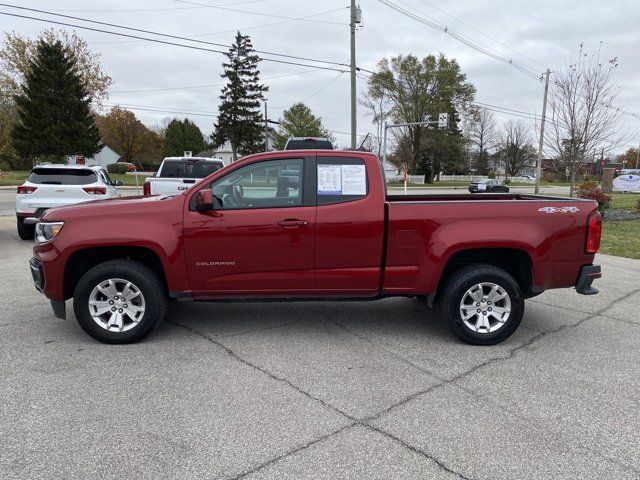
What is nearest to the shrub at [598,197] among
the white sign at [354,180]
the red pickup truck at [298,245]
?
the red pickup truck at [298,245]

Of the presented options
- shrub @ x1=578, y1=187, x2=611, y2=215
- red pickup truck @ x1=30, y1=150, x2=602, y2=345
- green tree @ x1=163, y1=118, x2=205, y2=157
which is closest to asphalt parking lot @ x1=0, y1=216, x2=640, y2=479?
red pickup truck @ x1=30, y1=150, x2=602, y2=345

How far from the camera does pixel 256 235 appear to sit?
443 cm

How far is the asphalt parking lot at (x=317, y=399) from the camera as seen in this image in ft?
9.16

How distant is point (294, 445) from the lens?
9.71 ft

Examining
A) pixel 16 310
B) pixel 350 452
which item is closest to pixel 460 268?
pixel 350 452

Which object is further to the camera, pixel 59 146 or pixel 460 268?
pixel 59 146

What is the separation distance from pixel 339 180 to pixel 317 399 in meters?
2.06

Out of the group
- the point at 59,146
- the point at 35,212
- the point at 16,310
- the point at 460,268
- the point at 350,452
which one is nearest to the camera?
the point at 350,452

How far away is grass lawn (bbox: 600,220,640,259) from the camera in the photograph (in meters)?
10.4

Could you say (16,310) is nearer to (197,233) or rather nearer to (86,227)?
(86,227)

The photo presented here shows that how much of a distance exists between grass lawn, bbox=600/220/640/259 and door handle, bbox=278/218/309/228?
8.62 meters

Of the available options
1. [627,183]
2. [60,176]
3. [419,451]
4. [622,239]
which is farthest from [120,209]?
[627,183]

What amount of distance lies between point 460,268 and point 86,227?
361 centimetres

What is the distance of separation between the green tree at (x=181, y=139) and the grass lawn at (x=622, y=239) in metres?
85.1
